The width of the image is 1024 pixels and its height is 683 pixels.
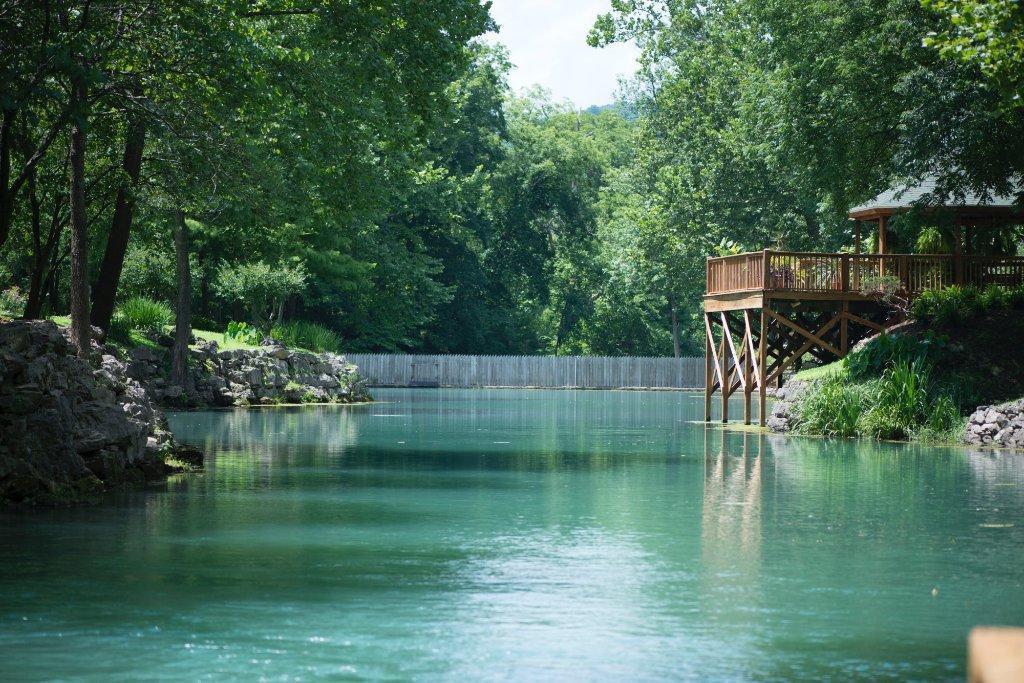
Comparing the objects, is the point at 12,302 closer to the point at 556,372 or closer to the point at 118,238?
the point at 118,238

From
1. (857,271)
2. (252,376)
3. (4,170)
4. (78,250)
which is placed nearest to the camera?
(4,170)

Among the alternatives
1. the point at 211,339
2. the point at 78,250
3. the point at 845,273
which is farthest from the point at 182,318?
the point at 78,250

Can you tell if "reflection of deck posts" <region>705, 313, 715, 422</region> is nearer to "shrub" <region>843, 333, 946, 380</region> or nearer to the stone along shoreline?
"shrub" <region>843, 333, 946, 380</region>

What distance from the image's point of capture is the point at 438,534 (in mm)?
13945

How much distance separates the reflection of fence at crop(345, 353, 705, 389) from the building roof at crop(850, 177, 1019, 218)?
32915mm

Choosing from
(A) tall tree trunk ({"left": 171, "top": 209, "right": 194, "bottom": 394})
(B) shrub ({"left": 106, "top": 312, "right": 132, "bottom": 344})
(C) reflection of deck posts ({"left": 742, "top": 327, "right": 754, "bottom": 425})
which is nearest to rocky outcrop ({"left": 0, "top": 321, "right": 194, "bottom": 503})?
(C) reflection of deck posts ({"left": 742, "top": 327, "right": 754, "bottom": 425})

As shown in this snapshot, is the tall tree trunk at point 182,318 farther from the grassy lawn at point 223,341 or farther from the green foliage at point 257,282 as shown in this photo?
the green foliage at point 257,282

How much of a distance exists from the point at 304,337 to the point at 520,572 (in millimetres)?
39081

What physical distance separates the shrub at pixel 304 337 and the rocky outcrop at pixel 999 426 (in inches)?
1019

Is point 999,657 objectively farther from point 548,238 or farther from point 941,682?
point 548,238

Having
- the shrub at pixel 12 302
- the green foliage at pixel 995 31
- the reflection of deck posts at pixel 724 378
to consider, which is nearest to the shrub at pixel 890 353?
the reflection of deck posts at pixel 724 378

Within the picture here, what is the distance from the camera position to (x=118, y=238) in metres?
28.4

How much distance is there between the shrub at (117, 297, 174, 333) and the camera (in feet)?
134

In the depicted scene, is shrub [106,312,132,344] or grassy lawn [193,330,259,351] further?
grassy lawn [193,330,259,351]
